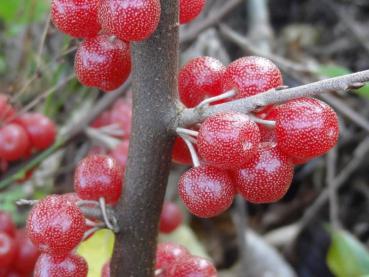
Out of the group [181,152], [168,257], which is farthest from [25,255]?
[181,152]

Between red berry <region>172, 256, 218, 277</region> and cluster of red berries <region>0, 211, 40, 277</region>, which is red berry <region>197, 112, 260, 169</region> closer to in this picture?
red berry <region>172, 256, 218, 277</region>

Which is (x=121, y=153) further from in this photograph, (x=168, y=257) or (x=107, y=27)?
(x=107, y=27)

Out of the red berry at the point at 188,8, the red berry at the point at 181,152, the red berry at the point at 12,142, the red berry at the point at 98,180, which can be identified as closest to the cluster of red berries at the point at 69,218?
the red berry at the point at 98,180

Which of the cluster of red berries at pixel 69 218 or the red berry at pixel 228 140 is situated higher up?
the red berry at pixel 228 140

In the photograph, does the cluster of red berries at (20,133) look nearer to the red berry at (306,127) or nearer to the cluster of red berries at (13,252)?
the cluster of red berries at (13,252)

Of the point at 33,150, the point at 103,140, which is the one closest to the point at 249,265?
the point at 103,140
